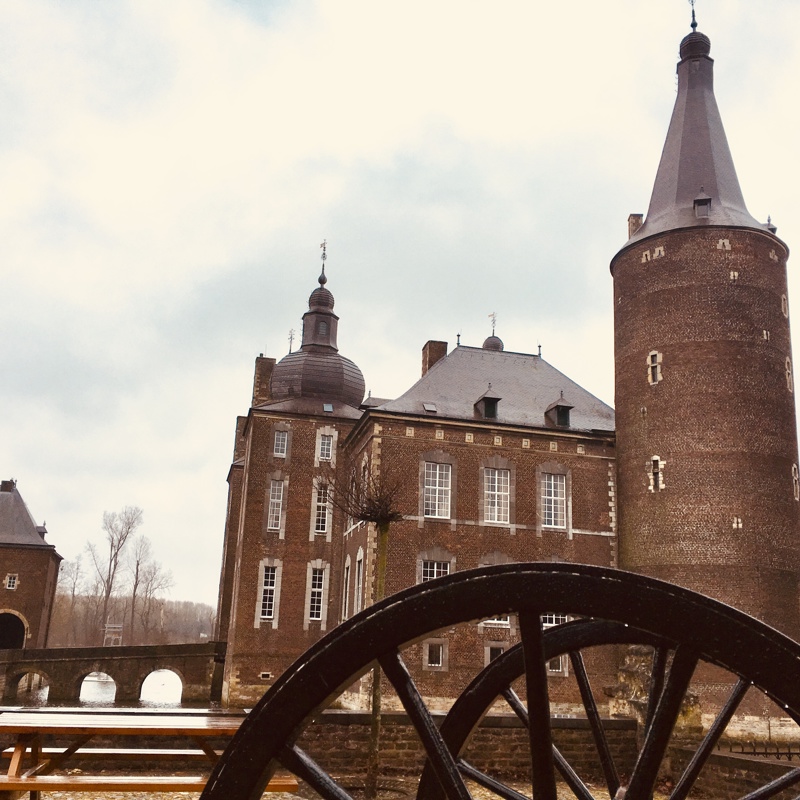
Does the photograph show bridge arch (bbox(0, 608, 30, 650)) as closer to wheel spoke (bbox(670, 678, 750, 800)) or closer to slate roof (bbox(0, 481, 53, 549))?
slate roof (bbox(0, 481, 53, 549))

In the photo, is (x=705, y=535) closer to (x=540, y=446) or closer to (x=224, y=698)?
(x=540, y=446)

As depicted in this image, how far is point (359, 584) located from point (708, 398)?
11.8 meters

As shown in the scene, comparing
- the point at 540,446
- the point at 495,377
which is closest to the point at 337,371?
the point at 495,377

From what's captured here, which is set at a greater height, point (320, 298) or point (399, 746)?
point (320, 298)

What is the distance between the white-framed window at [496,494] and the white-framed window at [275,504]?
9137mm

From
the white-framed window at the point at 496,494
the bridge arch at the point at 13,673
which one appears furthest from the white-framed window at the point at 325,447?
the bridge arch at the point at 13,673

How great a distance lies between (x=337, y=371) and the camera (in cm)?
3528

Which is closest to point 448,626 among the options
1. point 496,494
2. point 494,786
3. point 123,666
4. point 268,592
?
point 494,786

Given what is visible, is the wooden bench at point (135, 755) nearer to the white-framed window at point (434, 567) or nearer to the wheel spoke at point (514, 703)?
the wheel spoke at point (514, 703)

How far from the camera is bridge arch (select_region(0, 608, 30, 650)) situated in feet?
146

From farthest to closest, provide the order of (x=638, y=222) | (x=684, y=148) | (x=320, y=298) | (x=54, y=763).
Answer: (x=320, y=298) < (x=638, y=222) < (x=684, y=148) < (x=54, y=763)

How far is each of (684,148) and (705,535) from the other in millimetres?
11678

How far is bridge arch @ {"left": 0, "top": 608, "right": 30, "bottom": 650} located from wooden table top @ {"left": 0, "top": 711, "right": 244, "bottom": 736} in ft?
136

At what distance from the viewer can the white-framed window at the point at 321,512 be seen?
3228cm
